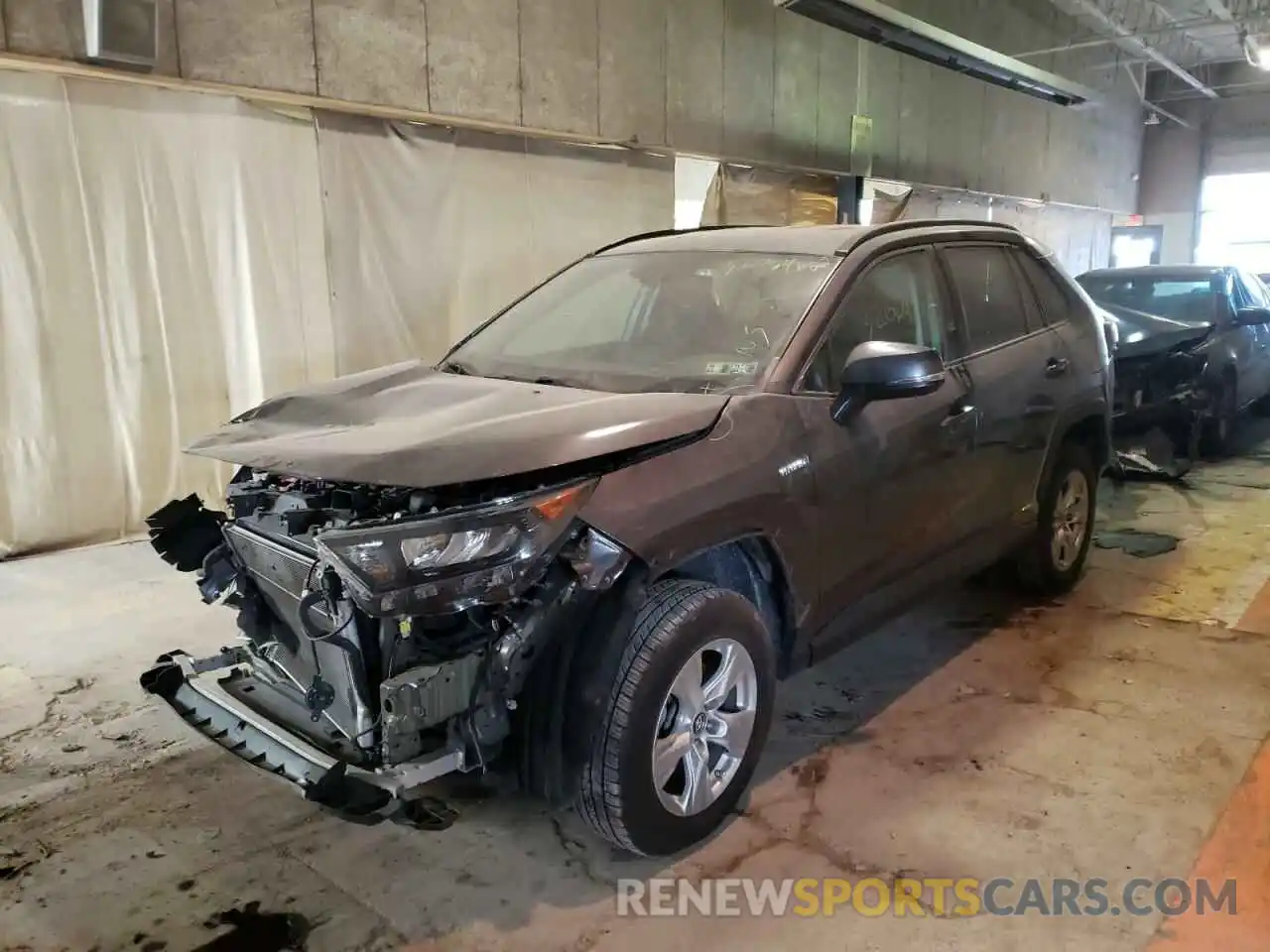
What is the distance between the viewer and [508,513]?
2.17 m

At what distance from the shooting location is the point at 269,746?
2.34 metres

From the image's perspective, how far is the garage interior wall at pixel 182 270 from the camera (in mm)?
5301

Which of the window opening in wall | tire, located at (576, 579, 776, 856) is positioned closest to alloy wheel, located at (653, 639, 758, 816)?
tire, located at (576, 579, 776, 856)

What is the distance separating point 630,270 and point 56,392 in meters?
3.70

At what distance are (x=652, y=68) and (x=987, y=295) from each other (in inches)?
215

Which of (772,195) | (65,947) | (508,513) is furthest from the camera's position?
(772,195)

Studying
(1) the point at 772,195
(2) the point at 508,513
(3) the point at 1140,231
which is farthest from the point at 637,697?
(3) the point at 1140,231

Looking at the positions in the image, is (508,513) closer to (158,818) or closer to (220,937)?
(220,937)

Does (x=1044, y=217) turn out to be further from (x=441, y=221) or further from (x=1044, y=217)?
(x=441, y=221)

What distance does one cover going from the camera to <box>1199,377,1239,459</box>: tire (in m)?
7.61

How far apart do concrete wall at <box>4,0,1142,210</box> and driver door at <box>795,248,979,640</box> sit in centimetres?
432

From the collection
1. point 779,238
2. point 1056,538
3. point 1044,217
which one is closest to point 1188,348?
point 1056,538

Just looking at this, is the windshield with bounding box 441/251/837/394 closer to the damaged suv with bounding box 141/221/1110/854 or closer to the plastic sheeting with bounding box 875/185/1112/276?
the damaged suv with bounding box 141/221/1110/854

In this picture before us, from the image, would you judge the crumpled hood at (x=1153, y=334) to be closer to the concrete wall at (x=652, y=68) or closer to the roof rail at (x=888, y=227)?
the roof rail at (x=888, y=227)
